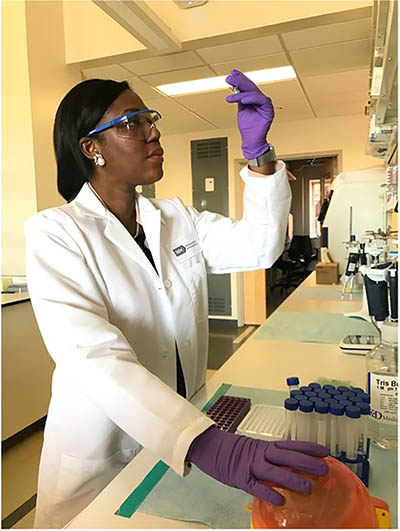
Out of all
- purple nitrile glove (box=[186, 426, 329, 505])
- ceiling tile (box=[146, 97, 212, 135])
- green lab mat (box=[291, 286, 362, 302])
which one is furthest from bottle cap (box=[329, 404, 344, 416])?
ceiling tile (box=[146, 97, 212, 135])

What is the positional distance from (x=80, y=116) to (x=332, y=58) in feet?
7.69

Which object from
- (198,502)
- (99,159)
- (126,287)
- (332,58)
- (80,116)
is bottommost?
(198,502)

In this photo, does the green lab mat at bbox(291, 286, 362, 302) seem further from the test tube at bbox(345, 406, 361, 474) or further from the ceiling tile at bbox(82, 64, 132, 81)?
the ceiling tile at bbox(82, 64, 132, 81)

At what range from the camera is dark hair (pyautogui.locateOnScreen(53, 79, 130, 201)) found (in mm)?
1095

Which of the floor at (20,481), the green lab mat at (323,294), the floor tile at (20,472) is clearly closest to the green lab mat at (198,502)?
the floor at (20,481)

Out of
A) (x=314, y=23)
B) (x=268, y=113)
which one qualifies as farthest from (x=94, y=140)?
(x=314, y=23)

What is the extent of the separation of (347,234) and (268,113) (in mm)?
2361

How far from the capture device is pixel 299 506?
1.81 feet

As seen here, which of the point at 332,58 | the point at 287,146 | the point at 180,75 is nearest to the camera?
the point at 332,58

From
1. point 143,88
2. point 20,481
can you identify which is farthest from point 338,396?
point 143,88

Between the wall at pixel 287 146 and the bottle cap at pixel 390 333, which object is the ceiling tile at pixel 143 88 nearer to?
the wall at pixel 287 146

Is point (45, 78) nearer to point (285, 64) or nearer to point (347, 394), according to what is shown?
point (285, 64)

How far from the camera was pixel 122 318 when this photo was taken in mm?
1043

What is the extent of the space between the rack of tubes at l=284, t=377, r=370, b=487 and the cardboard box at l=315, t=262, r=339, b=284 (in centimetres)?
232
